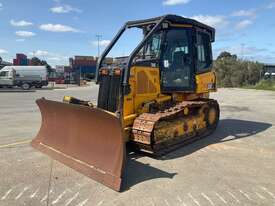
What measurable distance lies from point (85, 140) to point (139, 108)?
1525 millimetres

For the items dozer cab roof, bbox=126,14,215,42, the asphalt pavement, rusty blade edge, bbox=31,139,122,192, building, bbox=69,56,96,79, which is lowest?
the asphalt pavement

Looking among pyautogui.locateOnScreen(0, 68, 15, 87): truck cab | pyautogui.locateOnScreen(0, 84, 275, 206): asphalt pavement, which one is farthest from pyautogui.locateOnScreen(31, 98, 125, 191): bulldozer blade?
pyautogui.locateOnScreen(0, 68, 15, 87): truck cab

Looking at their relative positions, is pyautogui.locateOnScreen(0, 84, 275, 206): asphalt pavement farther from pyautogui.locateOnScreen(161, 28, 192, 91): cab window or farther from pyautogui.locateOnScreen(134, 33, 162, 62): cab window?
pyautogui.locateOnScreen(134, 33, 162, 62): cab window

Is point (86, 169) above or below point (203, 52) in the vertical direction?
below

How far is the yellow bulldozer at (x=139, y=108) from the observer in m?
5.81

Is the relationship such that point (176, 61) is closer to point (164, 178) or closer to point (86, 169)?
point (164, 178)

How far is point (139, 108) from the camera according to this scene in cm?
729

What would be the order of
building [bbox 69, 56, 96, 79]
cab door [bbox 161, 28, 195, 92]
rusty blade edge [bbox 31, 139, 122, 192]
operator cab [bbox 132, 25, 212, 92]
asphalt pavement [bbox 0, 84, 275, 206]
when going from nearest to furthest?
asphalt pavement [bbox 0, 84, 275, 206], rusty blade edge [bbox 31, 139, 122, 192], operator cab [bbox 132, 25, 212, 92], cab door [bbox 161, 28, 195, 92], building [bbox 69, 56, 96, 79]

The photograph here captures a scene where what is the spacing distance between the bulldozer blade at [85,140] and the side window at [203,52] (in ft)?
12.2

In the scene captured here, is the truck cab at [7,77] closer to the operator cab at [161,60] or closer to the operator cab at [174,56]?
the operator cab at [161,60]

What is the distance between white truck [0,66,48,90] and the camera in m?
36.8

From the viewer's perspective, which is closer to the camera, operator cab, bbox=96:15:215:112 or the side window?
operator cab, bbox=96:15:215:112

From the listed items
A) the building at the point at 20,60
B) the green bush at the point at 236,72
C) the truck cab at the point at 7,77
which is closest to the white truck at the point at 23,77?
the truck cab at the point at 7,77

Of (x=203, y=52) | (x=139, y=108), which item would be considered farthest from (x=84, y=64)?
(x=139, y=108)
